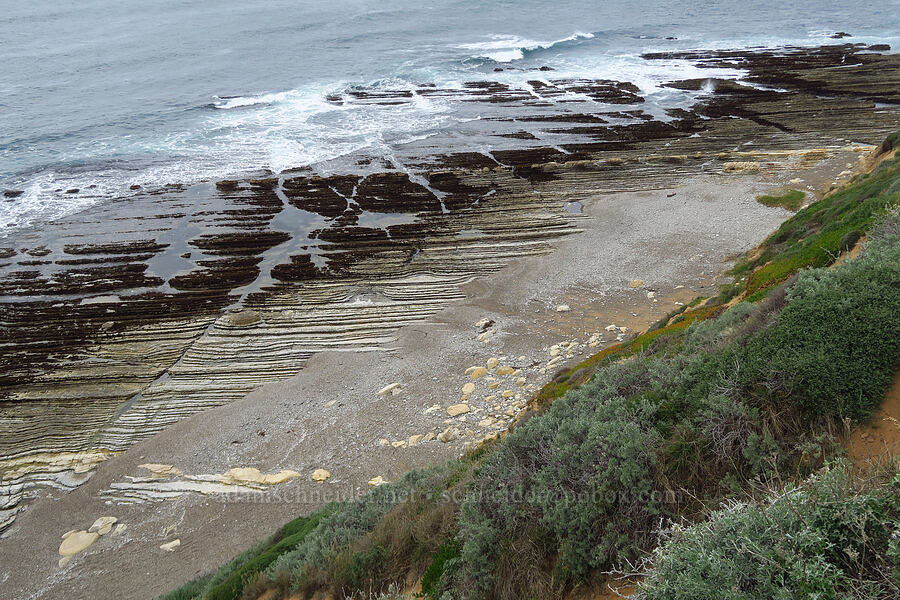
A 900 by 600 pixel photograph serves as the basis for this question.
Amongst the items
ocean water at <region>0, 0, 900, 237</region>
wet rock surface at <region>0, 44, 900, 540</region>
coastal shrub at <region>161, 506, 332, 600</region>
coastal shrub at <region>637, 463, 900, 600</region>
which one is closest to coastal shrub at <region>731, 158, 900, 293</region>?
coastal shrub at <region>637, 463, 900, 600</region>

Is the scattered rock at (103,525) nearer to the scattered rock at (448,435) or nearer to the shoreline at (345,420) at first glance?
the shoreline at (345,420)

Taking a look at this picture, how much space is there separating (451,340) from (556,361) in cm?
386

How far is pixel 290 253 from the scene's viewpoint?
23172mm

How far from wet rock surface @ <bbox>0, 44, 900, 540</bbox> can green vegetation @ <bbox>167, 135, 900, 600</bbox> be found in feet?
22.1

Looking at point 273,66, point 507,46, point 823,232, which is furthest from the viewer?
point 507,46

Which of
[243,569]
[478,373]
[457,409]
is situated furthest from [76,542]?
[478,373]

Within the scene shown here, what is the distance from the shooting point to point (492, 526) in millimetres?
5434

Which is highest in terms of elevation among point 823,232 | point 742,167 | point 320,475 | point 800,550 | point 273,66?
point 273,66

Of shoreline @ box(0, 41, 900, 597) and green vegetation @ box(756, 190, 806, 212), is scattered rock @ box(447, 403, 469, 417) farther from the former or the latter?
green vegetation @ box(756, 190, 806, 212)

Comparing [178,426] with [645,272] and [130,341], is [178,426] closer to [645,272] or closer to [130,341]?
[130,341]

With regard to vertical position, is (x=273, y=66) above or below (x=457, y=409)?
above

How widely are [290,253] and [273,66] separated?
1755 inches

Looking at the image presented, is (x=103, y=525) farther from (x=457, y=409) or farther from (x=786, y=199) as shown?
(x=786, y=199)

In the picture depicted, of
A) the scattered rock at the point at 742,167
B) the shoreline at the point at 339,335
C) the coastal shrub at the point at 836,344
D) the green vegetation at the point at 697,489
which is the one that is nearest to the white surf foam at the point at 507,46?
the shoreline at the point at 339,335
